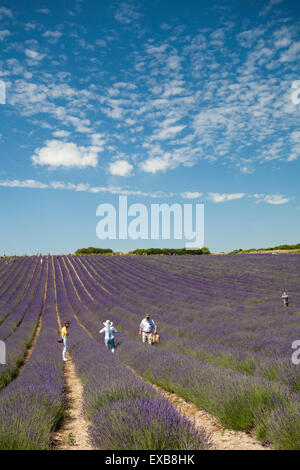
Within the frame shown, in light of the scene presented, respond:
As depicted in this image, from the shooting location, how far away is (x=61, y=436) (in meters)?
3.86

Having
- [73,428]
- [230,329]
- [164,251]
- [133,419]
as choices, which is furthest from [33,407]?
[164,251]

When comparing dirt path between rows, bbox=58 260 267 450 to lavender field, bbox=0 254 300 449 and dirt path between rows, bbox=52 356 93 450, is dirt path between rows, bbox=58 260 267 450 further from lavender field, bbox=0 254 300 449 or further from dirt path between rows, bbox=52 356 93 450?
dirt path between rows, bbox=52 356 93 450

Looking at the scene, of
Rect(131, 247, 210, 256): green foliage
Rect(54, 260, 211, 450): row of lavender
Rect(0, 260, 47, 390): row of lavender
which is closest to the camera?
Rect(54, 260, 211, 450): row of lavender

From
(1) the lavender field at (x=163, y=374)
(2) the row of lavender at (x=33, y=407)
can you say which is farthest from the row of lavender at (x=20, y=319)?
(2) the row of lavender at (x=33, y=407)

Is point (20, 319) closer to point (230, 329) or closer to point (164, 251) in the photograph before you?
point (230, 329)

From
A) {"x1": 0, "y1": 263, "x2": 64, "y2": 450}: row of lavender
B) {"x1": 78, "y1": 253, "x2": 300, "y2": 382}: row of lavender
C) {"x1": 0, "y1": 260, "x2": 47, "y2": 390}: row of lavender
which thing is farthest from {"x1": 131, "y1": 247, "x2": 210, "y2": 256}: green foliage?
{"x1": 0, "y1": 263, "x2": 64, "y2": 450}: row of lavender

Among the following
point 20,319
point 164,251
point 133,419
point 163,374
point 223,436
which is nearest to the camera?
point 133,419

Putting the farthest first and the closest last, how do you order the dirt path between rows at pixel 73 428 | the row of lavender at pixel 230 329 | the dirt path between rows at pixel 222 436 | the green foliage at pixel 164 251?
the green foliage at pixel 164 251, the row of lavender at pixel 230 329, the dirt path between rows at pixel 73 428, the dirt path between rows at pixel 222 436

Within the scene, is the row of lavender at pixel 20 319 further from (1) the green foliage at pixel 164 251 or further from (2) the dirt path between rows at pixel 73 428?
(1) the green foliage at pixel 164 251

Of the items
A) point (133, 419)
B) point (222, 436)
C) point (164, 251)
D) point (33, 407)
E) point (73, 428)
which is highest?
point (164, 251)

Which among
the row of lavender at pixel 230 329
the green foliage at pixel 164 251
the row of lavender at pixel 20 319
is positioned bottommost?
the row of lavender at pixel 20 319

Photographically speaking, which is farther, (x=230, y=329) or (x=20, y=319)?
(x=20, y=319)

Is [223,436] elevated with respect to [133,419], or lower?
lower

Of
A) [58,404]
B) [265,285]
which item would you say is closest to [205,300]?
[265,285]
